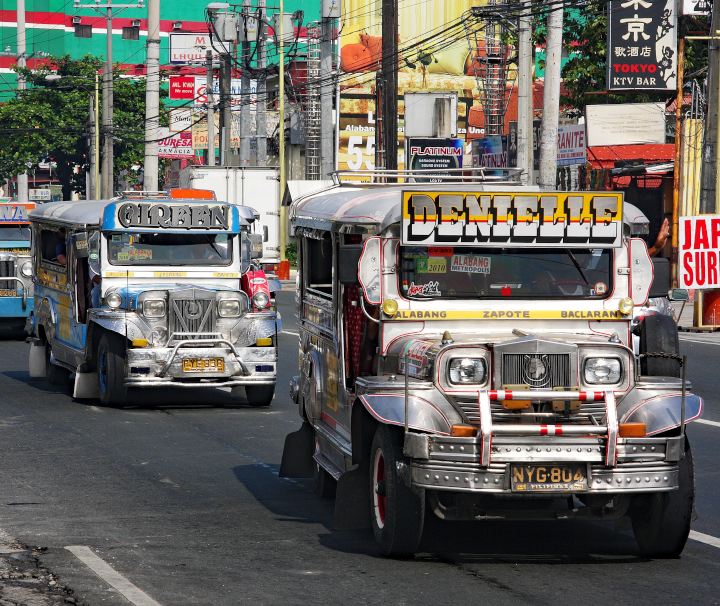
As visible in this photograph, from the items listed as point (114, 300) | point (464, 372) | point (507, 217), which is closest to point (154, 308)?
point (114, 300)

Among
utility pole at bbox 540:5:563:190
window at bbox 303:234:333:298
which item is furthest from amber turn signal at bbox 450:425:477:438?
utility pole at bbox 540:5:563:190

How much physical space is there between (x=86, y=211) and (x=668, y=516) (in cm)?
1170

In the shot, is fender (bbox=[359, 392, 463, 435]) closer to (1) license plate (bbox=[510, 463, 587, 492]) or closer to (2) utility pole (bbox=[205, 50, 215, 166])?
(1) license plate (bbox=[510, 463, 587, 492])

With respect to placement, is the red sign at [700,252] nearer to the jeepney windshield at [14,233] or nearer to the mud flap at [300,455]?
the jeepney windshield at [14,233]

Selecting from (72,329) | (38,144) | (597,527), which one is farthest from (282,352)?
(38,144)

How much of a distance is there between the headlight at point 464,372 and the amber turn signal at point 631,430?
0.86 m

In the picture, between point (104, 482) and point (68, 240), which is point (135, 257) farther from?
point (104, 482)

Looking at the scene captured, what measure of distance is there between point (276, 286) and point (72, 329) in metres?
2.93

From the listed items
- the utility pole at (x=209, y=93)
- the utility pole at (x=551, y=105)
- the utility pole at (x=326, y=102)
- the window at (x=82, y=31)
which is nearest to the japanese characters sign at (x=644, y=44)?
the utility pole at (x=551, y=105)

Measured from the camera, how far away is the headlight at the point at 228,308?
56.6 ft

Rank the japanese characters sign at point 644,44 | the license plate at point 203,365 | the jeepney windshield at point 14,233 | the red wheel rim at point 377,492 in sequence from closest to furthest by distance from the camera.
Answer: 1. the red wheel rim at point 377,492
2. the license plate at point 203,365
3. the jeepney windshield at point 14,233
4. the japanese characters sign at point 644,44

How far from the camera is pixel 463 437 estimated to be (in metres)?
8.36

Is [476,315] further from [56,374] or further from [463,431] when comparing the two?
[56,374]

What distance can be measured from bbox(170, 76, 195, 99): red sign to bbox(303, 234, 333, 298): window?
51407 mm
